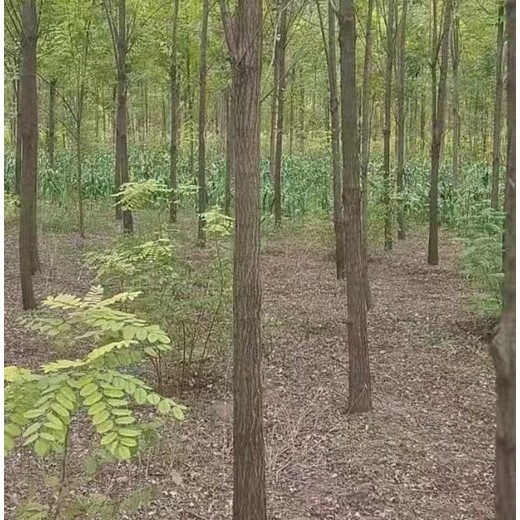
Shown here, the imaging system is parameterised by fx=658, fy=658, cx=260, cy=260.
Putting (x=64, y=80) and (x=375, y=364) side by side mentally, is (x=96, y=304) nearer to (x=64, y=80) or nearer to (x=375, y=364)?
(x=375, y=364)

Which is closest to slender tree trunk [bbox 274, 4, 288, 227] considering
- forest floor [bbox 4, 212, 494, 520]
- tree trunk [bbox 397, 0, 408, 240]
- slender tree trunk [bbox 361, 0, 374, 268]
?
slender tree trunk [bbox 361, 0, 374, 268]

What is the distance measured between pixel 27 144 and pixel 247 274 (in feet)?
20.3

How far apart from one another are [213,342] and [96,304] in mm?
3670

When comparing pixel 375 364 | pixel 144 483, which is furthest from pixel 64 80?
pixel 144 483

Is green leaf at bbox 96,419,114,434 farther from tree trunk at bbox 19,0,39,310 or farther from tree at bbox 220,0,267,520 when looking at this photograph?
tree trunk at bbox 19,0,39,310

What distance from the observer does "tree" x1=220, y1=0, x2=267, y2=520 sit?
328cm

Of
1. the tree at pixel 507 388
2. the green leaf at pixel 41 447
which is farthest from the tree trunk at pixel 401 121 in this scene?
the tree at pixel 507 388

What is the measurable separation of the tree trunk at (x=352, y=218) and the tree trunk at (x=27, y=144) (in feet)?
14.9

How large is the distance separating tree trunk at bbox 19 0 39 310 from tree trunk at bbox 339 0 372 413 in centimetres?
455

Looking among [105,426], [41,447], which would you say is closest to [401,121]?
Result: [105,426]

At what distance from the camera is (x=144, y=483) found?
4574 millimetres

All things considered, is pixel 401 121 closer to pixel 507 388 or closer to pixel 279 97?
pixel 279 97

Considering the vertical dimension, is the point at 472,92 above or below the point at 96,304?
above

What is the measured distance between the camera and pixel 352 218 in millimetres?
5703
